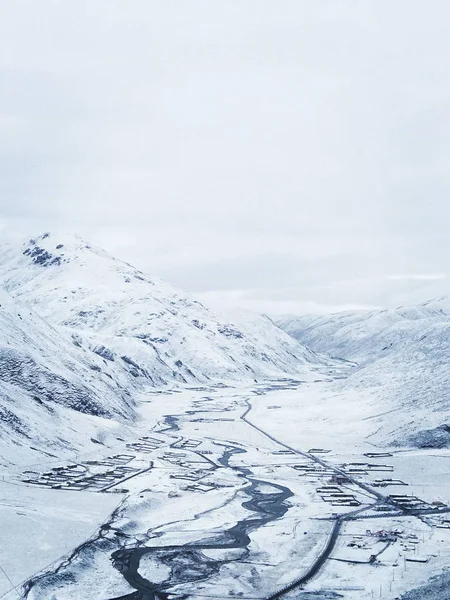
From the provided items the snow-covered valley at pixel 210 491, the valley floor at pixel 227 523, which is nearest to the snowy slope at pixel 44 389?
the snow-covered valley at pixel 210 491

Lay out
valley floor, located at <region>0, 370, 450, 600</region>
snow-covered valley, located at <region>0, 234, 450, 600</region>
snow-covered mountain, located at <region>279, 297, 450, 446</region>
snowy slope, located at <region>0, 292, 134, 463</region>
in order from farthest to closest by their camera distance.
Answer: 1. snow-covered mountain, located at <region>279, 297, 450, 446</region>
2. snowy slope, located at <region>0, 292, 134, 463</region>
3. snow-covered valley, located at <region>0, 234, 450, 600</region>
4. valley floor, located at <region>0, 370, 450, 600</region>

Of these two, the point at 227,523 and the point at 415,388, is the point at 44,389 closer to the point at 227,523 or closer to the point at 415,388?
the point at 227,523

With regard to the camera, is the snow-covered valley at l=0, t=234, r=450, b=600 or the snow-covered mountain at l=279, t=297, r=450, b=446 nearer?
the snow-covered valley at l=0, t=234, r=450, b=600

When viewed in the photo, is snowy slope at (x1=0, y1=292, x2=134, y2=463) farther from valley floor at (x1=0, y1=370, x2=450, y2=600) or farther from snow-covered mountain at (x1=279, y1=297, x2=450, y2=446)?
snow-covered mountain at (x1=279, y1=297, x2=450, y2=446)

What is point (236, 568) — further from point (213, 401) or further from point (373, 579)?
point (213, 401)

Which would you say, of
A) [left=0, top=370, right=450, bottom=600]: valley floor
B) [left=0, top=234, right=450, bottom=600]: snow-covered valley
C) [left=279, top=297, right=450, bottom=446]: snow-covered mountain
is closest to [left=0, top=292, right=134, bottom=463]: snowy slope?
[left=0, top=234, right=450, bottom=600]: snow-covered valley

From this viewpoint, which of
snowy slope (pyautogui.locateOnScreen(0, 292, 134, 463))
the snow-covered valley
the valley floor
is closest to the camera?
the valley floor

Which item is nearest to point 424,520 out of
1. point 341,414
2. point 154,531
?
point 154,531

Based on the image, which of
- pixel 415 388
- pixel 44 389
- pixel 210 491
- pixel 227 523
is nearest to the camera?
pixel 227 523

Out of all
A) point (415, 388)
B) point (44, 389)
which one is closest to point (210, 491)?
point (44, 389)
